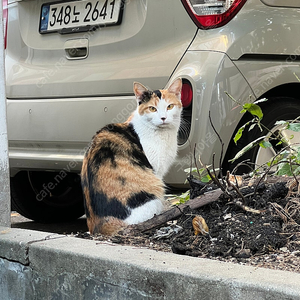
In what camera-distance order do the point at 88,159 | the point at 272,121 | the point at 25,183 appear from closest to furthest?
the point at 88,159 → the point at 272,121 → the point at 25,183

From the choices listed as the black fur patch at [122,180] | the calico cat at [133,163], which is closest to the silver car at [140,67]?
the calico cat at [133,163]

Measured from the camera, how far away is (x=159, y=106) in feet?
12.3

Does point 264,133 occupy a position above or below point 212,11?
below

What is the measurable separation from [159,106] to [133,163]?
0.58 m

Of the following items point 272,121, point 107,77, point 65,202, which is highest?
point 107,77

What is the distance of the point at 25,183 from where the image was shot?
4.87 metres

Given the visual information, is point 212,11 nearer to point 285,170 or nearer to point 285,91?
point 285,91

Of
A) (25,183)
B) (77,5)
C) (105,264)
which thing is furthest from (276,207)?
(25,183)

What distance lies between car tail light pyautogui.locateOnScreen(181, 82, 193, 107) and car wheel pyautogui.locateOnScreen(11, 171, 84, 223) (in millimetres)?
1493

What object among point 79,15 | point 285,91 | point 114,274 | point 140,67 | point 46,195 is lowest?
point 46,195

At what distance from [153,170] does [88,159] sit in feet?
1.43

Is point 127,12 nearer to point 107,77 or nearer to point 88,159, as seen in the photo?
point 107,77

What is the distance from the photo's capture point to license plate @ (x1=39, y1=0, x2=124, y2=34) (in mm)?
3867

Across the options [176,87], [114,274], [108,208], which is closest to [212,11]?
[176,87]
